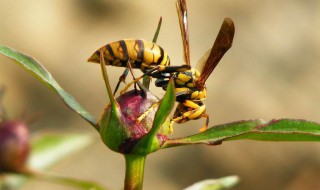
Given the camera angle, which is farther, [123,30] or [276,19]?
[276,19]

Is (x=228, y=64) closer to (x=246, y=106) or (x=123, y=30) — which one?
(x=246, y=106)

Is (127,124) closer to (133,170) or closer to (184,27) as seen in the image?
(133,170)

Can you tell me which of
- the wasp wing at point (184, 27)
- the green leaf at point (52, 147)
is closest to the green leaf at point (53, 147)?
the green leaf at point (52, 147)

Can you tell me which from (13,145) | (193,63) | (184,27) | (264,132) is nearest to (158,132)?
(264,132)

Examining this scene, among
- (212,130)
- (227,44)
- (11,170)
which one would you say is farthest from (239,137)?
(11,170)

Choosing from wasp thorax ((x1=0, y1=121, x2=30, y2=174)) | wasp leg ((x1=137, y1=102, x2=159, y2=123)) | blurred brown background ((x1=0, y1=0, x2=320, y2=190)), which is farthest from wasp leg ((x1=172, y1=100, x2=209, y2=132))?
blurred brown background ((x1=0, y1=0, x2=320, y2=190))

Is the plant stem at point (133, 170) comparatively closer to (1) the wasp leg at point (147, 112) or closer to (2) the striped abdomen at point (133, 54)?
(1) the wasp leg at point (147, 112)
